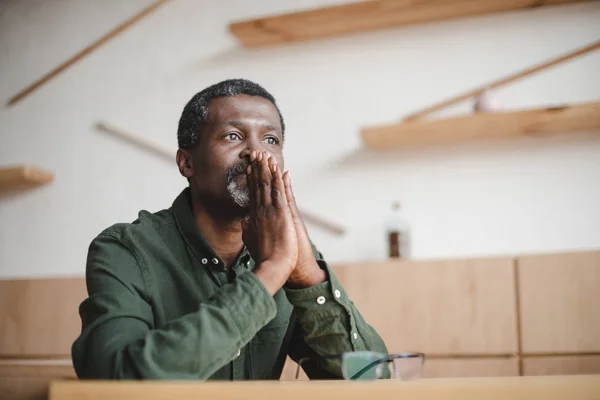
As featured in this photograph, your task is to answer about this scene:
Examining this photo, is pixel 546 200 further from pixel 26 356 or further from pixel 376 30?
pixel 26 356

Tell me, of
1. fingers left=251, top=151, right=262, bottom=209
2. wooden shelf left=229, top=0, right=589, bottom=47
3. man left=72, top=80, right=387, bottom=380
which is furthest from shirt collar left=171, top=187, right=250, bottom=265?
wooden shelf left=229, top=0, right=589, bottom=47

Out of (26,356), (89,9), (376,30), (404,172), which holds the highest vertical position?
Answer: (89,9)

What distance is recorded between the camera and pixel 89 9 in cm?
346

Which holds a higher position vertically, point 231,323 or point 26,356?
point 231,323

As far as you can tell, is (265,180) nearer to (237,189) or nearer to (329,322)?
(237,189)

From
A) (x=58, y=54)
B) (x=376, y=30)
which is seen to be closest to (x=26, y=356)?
(x=58, y=54)

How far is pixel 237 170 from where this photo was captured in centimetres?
155

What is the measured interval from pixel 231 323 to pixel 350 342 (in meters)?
0.43

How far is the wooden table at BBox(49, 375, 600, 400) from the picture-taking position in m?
0.67

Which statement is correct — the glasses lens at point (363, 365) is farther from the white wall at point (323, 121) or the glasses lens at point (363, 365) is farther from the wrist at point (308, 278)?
the white wall at point (323, 121)

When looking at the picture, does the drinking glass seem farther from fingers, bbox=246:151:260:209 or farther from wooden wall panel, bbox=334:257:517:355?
wooden wall panel, bbox=334:257:517:355

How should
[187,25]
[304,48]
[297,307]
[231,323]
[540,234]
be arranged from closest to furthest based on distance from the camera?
[231,323], [297,307], [540,234], [304,48], [187,25]

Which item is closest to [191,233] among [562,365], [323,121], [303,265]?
[303,265]

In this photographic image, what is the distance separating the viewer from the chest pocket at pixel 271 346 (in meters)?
1.52
